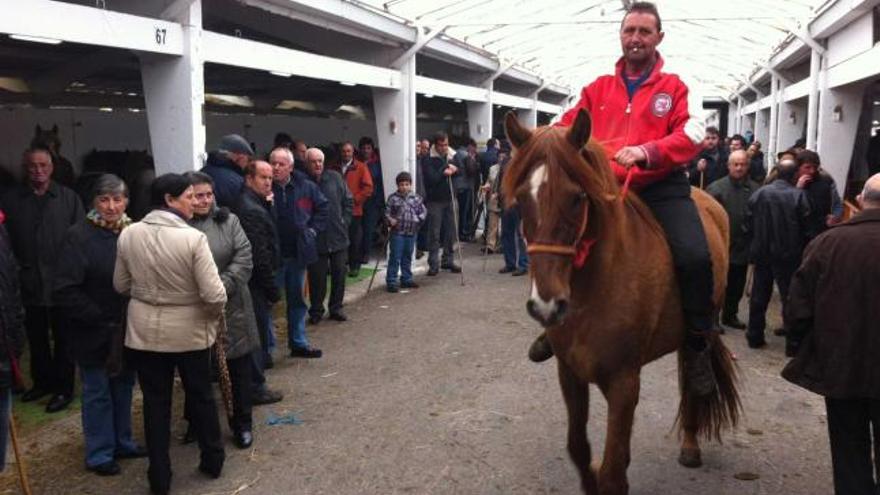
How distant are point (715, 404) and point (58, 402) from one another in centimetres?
491

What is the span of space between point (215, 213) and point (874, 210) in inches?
150

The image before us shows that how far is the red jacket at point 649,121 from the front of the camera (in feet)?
11.5

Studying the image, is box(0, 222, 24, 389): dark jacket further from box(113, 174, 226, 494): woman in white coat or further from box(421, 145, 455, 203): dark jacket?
box(421, 145, 455, 203): dark jacket

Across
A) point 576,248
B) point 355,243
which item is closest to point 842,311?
point 576,248

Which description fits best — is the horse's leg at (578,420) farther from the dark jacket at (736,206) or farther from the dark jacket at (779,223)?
the dark jacket at (736,206)

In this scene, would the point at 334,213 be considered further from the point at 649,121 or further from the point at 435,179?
the point at 649,121

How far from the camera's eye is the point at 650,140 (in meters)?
3.71

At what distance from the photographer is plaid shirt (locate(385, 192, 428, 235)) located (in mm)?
10188

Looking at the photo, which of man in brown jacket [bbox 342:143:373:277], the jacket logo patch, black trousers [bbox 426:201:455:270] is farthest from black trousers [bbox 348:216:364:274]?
the jacket logo patch

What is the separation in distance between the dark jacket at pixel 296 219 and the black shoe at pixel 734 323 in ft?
15.6

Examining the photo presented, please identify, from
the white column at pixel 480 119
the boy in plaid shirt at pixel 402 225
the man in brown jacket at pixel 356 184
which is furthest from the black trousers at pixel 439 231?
the white column at pixel 480 119

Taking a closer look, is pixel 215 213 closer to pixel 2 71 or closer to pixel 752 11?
pixel 2 71

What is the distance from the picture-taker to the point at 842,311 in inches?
133

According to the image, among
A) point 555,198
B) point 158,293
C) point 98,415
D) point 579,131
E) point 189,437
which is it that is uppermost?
point 579,131
